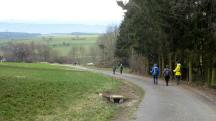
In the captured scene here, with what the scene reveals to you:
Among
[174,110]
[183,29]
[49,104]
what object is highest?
[183,29]

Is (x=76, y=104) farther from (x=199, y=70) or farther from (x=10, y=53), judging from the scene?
(x=10, y=53)

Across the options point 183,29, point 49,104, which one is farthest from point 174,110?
point 183,29

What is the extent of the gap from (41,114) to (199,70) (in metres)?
29.7

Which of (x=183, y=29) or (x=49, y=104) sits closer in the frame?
(x=49, y=104)

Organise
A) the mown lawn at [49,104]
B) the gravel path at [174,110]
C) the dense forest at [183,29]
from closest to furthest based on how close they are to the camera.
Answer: the gravel path at [174,110]
the mown lawn at [49,104]
the dense forest at [183,29]

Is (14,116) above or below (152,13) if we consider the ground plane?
below

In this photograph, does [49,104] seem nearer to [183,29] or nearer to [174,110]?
[174,110]

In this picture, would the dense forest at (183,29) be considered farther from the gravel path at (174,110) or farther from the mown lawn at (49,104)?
the mown lawn at (49,104)

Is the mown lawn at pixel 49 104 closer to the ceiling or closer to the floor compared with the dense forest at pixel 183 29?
closer to the floor

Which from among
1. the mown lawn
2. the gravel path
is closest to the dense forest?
the gravel path

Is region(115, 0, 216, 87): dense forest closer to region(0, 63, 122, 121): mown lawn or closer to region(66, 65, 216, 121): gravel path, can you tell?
region(66, 65, 216, 121): gravel path

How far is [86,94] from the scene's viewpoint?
85.4 ft

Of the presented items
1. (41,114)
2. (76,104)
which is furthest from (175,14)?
(41,114)

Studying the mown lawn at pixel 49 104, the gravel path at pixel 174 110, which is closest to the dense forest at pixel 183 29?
the gravel path at pixel 174 110
